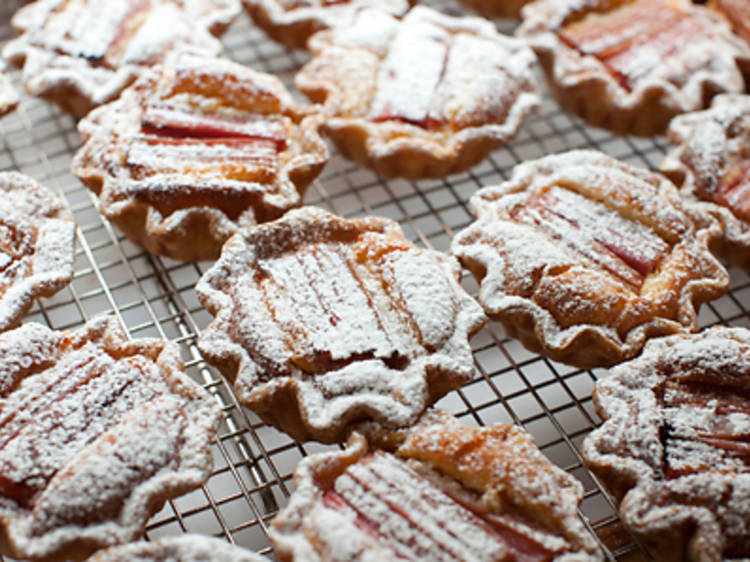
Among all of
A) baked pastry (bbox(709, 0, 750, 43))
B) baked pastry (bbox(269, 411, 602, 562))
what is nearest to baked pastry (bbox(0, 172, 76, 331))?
baked pastry (bbox(269, 411, 602, 562))

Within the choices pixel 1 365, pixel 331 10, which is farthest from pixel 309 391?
pixel 331 10

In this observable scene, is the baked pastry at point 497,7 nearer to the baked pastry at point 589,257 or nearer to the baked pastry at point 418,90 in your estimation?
the baked pastry at point 418,90

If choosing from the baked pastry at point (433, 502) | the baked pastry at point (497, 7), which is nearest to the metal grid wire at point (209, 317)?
the baked pastry at point (433, 502)

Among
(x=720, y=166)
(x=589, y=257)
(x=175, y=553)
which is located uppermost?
(x=720, y=166)

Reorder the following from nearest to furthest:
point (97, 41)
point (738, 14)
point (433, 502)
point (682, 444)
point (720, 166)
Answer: point (433, 502) → point (682, 444) → point (720, 166) → point (97, 41) → point (738, 14)

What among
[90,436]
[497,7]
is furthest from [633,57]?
[90,436]

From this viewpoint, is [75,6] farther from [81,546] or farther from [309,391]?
[81,546]

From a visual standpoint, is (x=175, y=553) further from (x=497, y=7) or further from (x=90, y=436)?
(x=497, y=7)

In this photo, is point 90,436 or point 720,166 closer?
point 90,436
